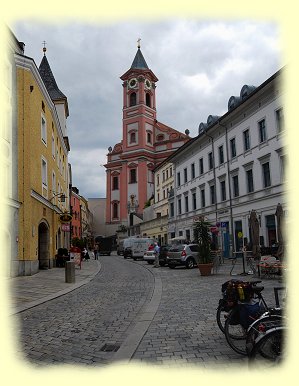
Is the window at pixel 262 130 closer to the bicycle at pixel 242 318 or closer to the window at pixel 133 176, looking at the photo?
the bicycle at pixel 242 318

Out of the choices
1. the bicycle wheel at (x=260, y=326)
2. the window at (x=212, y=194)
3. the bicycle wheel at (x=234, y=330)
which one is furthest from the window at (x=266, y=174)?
the bicycle wheel at (x=260, y=326)

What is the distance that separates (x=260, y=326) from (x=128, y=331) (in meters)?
3.24

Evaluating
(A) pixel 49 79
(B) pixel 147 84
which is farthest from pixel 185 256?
(B) pixel 147 84

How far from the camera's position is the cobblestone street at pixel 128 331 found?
18.0ft

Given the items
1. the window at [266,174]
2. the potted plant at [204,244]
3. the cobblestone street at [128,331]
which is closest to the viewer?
the cobblestone street at [128,331]

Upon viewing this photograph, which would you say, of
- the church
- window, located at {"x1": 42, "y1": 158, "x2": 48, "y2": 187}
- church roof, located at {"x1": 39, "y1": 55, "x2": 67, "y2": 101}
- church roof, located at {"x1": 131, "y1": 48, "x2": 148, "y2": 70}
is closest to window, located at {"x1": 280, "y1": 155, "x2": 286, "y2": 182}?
window, located at {"x1": 42, "y1": 158, "x2": 48, "y2": 187}

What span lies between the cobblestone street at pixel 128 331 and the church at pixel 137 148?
62841 millimetres

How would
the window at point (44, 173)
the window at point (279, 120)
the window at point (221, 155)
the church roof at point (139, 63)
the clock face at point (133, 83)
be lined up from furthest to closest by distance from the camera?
the church roof at point (139, 63), the clock face at point (133, 83), the window at point (221, 155), the window at point (279, 120), the window at point (44, 173)

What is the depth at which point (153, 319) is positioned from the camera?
8336mm

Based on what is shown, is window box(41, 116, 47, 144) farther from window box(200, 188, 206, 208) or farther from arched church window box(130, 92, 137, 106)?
arched church window box(130, 92, 137, 106)

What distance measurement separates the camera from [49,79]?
4031 centimetres

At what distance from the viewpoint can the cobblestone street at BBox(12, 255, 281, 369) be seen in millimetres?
5488

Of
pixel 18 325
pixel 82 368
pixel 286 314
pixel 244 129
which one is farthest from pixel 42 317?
pixel 244 129

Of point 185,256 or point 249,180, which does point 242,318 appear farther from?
point 249,180
